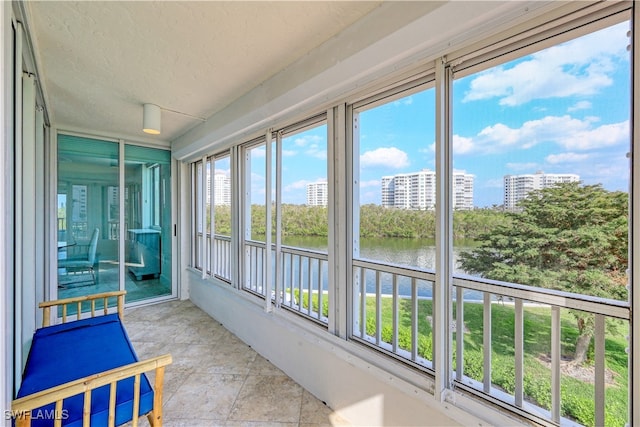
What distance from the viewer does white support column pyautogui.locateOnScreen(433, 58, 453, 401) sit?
1.41 meters

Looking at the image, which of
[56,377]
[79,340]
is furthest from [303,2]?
[79,340]

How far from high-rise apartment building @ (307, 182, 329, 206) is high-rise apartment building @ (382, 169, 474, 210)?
554 millimetres

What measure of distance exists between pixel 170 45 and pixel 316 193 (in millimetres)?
1455

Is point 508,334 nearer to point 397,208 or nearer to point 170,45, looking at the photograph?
point 397,208

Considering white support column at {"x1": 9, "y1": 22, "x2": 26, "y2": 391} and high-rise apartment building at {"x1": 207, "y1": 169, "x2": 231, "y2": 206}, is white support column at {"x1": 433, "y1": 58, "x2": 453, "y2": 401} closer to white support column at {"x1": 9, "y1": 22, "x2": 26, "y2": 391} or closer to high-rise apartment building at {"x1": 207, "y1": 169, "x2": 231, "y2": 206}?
white support column at {"x1": 9, "y1": 22, "x2": 26, "y2": 391}

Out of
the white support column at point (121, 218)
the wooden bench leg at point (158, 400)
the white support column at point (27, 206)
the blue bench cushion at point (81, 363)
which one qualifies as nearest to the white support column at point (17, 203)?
the blue bench cushion at point (81, 363)

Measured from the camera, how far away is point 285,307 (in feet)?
8.33

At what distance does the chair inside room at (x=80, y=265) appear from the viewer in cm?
347

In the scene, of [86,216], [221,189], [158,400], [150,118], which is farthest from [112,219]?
[158,400]

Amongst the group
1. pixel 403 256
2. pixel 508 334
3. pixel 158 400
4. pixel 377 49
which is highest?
pixel 377 49

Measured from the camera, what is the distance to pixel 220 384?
219 cm

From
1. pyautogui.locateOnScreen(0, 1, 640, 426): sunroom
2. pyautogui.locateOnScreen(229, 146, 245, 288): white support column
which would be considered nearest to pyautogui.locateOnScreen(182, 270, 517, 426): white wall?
pyautogui.locateOnScreen(0, 1, 640, 426): sunroom

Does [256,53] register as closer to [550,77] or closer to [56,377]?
[550,77]

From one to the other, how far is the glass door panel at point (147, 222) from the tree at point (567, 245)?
4.31m
